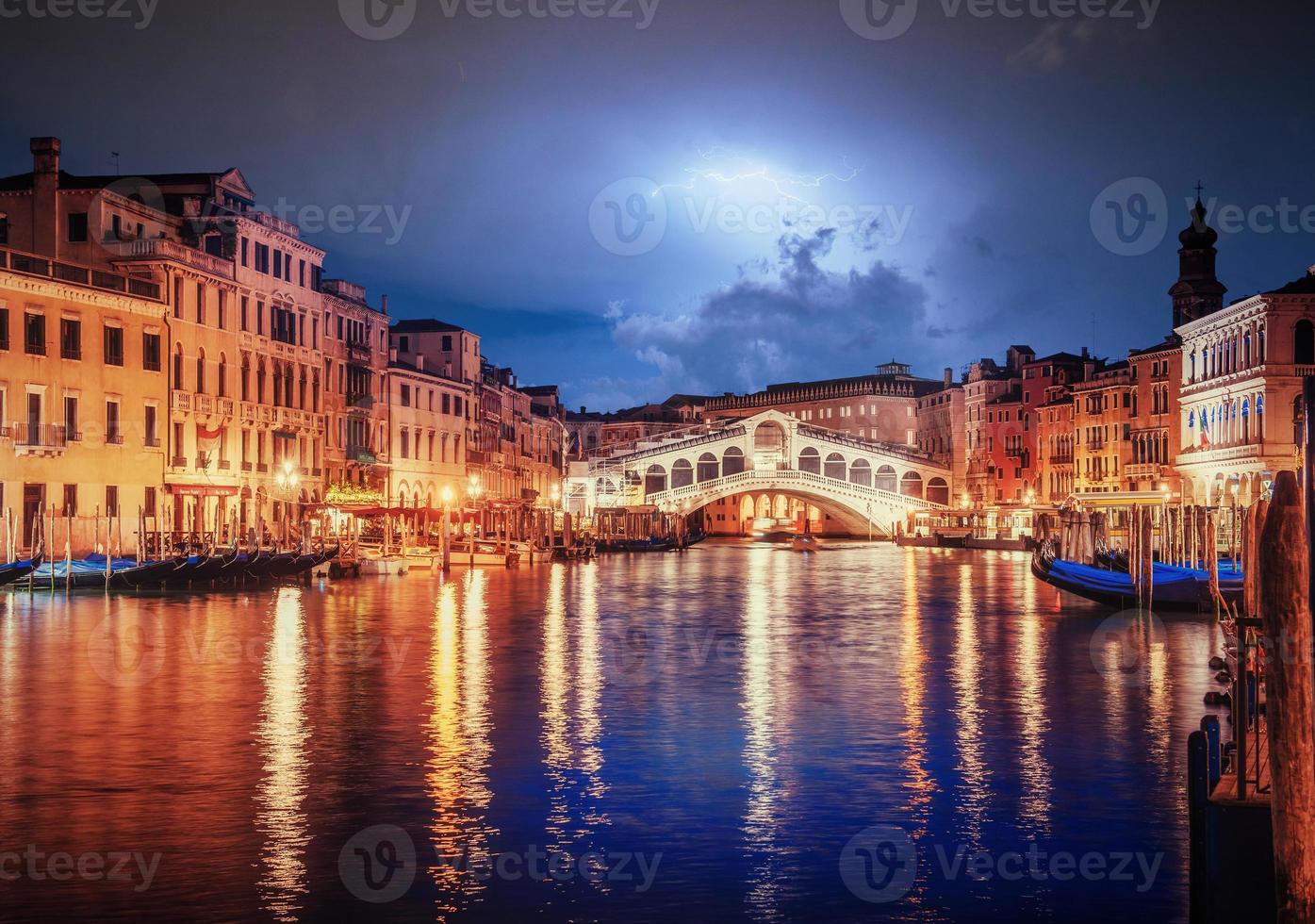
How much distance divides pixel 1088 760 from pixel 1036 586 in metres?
30.5

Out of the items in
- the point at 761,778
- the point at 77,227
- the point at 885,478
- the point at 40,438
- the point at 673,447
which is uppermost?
the point at 77,227

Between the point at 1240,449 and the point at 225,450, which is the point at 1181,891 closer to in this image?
the point at 225,450

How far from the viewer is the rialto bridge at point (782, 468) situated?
94875mm

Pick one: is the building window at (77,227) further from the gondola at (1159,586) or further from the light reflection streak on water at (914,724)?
the gondola at (1159,586)

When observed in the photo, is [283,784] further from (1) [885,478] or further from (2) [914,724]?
(1) [885,478]

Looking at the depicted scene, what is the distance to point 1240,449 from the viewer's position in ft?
181

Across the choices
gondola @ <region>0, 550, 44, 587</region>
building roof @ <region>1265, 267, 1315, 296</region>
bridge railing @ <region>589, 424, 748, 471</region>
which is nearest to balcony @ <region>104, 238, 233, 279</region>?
gondola @ <region>0, 550, 44, 587</region>

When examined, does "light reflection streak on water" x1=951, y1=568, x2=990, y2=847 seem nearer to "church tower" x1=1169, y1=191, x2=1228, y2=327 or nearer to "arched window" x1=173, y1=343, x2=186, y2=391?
"arched window" x1=173, y1=343, x2=186, y2=391

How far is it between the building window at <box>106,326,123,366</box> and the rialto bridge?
2151 inches

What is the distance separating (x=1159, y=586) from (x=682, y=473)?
78.6 metres

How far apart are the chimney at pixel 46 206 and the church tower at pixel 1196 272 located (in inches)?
2037

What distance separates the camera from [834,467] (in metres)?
111

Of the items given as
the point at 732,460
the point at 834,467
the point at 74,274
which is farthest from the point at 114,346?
the point at 834,467

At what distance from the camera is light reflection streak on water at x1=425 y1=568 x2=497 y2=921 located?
919 centimetres
